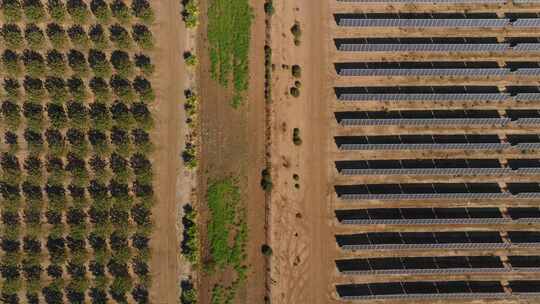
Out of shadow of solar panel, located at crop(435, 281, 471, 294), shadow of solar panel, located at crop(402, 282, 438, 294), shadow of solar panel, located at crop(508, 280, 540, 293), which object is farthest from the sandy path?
shadow of solar panel, located at crop(508, 280, 540, 293)

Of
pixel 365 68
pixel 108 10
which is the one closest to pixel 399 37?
pixel 365 68

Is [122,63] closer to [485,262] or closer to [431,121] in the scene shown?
[431,121]

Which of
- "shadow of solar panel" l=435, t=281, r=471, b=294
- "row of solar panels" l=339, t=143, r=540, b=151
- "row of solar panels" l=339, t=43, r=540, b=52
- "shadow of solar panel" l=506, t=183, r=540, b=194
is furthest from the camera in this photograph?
"row of solar panels" l=339, t=43, r=540, b=52

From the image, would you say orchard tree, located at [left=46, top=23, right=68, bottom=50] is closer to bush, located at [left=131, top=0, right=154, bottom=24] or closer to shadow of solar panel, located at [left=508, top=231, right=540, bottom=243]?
bush, located at [left=131, top=0, right=154, bottom=24]

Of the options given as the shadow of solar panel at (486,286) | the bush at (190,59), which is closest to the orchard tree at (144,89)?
the bush at (190,59)

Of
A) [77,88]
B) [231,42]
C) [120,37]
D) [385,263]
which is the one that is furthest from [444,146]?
[77,88]

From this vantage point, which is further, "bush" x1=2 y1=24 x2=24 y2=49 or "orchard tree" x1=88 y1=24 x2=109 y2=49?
"orchard tree" x1=88 y1=24 x2=109 y2=49

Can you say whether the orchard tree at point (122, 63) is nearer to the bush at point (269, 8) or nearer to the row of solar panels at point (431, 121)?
the bush at point (269, 8)
